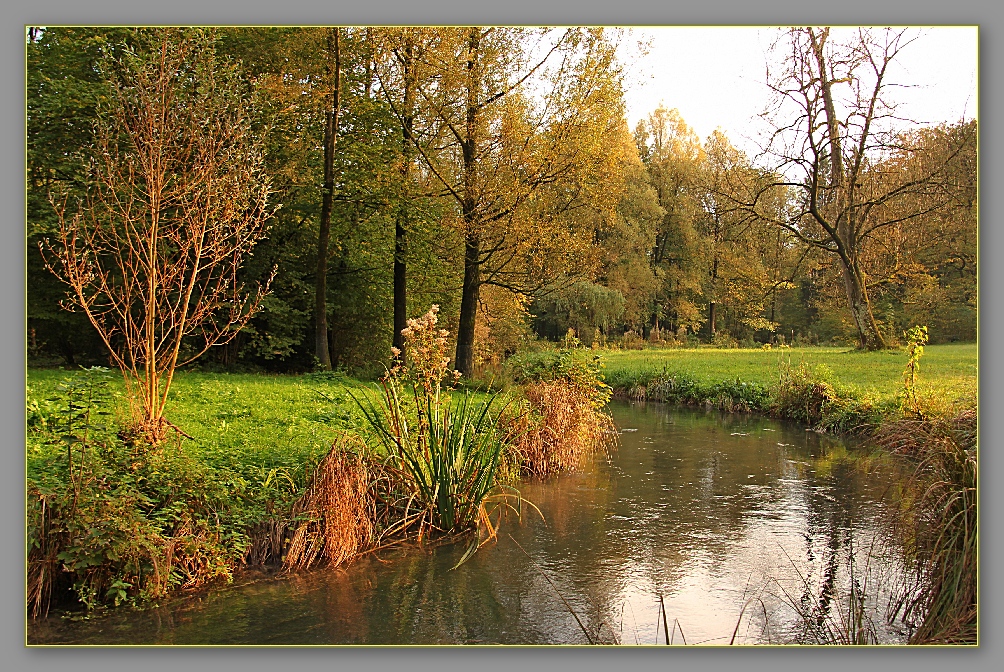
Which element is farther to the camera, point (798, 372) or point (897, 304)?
point (798, 372)

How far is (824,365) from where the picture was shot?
459 inches

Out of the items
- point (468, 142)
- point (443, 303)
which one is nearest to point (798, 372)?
point (468, 142)

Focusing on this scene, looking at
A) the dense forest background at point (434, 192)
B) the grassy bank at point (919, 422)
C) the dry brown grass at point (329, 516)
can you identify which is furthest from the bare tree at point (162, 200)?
the grassy bank at point (919, 422)

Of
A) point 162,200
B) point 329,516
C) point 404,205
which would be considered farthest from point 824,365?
point 162,200

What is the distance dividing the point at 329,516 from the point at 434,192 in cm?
989

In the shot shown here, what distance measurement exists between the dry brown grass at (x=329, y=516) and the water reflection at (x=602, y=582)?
0.57 ft

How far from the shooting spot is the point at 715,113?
870 cm

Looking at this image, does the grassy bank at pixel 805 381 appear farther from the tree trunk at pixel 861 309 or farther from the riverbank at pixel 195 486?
the tree trunk at pixel 861 309

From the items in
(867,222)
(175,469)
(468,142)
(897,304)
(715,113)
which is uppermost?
(468,142)

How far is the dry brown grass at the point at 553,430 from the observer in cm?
849

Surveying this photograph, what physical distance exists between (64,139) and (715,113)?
9.23 meters

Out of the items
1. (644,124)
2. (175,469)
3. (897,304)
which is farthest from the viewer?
(644,124)

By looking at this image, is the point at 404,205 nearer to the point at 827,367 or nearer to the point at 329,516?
the point at 827,367
